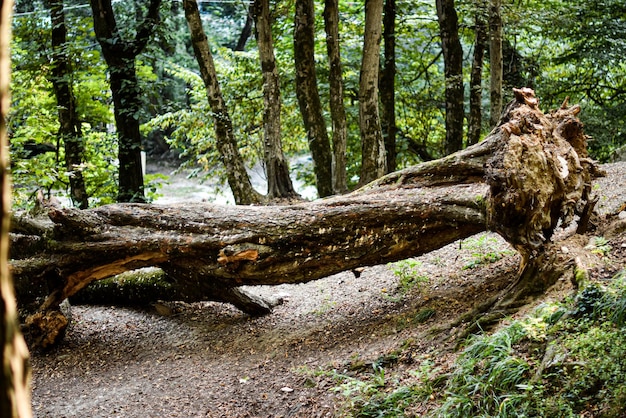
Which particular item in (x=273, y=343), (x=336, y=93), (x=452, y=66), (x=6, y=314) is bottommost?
(x=273, y=343)

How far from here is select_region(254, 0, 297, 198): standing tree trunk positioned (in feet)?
34.4

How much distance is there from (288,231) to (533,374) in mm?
3174

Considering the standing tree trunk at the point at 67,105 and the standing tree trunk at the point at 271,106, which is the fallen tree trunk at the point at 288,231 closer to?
the standing tree trunk at the point at 271,106

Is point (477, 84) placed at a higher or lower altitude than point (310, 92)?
lower

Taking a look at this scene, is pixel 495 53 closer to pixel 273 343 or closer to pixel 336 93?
pixel 336 93

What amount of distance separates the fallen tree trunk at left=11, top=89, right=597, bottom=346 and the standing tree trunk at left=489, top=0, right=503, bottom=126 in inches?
150

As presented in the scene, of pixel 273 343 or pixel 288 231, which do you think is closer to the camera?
pixel 288 231

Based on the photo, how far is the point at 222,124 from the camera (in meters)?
10.5

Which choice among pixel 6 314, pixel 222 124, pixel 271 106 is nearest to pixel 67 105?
pixel 222 124

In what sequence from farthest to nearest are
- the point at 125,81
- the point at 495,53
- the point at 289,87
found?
the point at 289,87, the point at 125,81, the point at 495,53

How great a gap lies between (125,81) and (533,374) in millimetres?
9193

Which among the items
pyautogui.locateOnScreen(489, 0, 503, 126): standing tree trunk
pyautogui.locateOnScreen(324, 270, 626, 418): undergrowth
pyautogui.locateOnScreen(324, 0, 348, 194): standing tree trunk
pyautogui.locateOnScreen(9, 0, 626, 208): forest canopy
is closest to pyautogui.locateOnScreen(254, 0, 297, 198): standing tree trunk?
pyautogui.locateOnScreen(9, 0, 626, 208): forest canopy

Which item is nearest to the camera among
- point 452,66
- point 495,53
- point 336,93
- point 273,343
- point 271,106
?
point 273,343

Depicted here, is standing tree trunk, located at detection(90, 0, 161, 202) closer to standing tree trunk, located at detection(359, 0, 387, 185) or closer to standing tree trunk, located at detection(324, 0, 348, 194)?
standing tree trunk, located at detection(324, 0, 348, 194)
